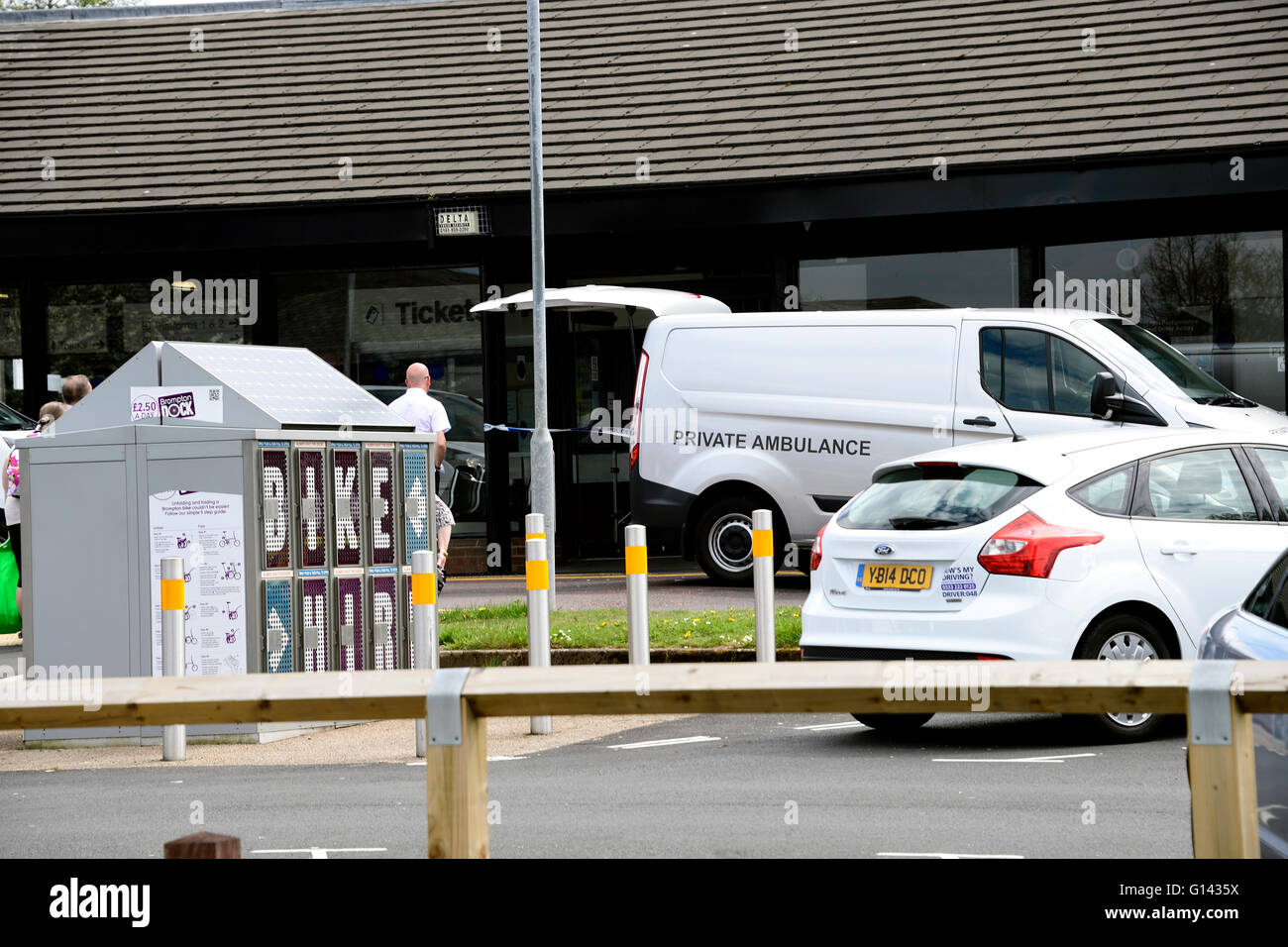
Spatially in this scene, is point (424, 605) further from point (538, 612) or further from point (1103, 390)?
point (1103, 390)

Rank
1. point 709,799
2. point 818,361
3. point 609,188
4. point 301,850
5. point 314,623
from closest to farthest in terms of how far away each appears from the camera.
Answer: point 301,850, point 709,799, point 314,623, point 818,361, point 609,188

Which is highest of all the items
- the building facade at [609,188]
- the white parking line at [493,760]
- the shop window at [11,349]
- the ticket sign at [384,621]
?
the building facade at [609,188]

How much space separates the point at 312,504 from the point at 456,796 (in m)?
6.66

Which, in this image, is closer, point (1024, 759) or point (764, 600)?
point (1024, 759)

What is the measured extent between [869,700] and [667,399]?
36.6 feet

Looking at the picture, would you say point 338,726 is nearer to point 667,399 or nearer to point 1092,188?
point 667,399

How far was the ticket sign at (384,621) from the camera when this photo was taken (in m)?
10.6

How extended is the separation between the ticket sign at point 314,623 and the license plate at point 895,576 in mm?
3373

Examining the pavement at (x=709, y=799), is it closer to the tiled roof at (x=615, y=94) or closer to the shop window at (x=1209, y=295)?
the shop window at (x=1209, y=295)

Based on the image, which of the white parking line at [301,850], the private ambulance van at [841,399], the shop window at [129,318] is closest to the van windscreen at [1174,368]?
the private ambulance van at [841,399]

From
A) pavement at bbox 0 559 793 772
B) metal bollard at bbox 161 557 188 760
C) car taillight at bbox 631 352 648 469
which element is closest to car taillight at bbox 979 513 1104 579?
pavement at bbox 0 559 793 772

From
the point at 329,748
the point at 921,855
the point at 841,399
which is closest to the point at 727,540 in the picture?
the point at 841,399

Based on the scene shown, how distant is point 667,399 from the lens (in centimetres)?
1486

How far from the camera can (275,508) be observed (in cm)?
998
